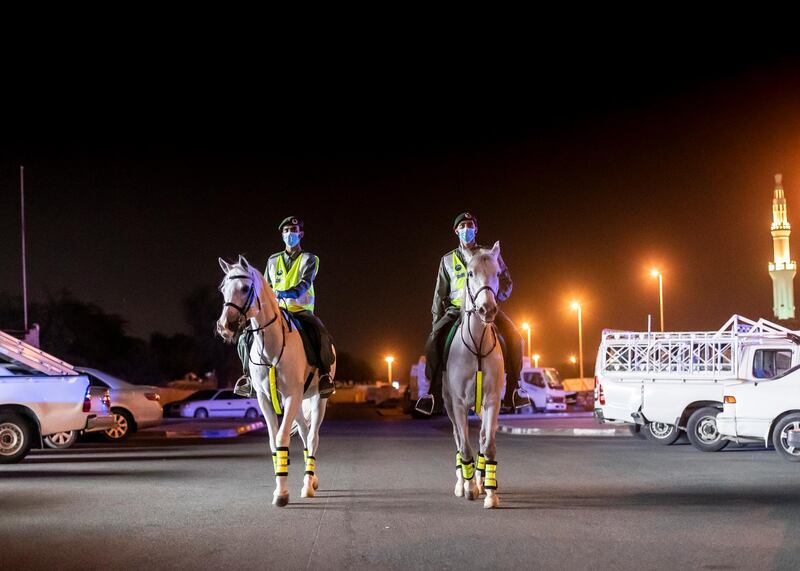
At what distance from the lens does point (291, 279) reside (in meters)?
12.1

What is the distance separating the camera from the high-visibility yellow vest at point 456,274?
1141 cm

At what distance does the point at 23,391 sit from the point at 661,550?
12778mm

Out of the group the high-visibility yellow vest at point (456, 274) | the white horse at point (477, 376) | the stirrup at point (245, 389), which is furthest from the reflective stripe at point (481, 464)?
the stirrup at point (245, 389)

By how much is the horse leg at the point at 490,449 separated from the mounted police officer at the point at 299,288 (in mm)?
2378

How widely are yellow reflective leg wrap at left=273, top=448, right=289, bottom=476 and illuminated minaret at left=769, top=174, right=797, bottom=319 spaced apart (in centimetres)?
15332

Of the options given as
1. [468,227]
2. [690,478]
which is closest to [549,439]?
[690,478]

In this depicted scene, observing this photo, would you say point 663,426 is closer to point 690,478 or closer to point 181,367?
point 690,478

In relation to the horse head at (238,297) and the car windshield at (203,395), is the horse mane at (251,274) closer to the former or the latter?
the horse head at (238,297)

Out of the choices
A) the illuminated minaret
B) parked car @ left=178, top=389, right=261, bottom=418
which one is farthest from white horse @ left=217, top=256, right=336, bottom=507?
the illuminated minaret

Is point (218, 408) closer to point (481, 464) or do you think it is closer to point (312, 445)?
point (312, 445)

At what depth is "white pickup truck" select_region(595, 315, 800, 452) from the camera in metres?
19.1

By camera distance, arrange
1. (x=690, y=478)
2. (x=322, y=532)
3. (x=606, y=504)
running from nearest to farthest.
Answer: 1. (x=322, y=532)
2. (x=606, y=504)
3. (x=690, y=478)

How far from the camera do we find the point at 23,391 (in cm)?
1711

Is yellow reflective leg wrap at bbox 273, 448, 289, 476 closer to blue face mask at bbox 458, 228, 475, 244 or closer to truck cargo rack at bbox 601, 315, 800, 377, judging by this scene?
blue face mask at bbox 458, 228, 475, 244
